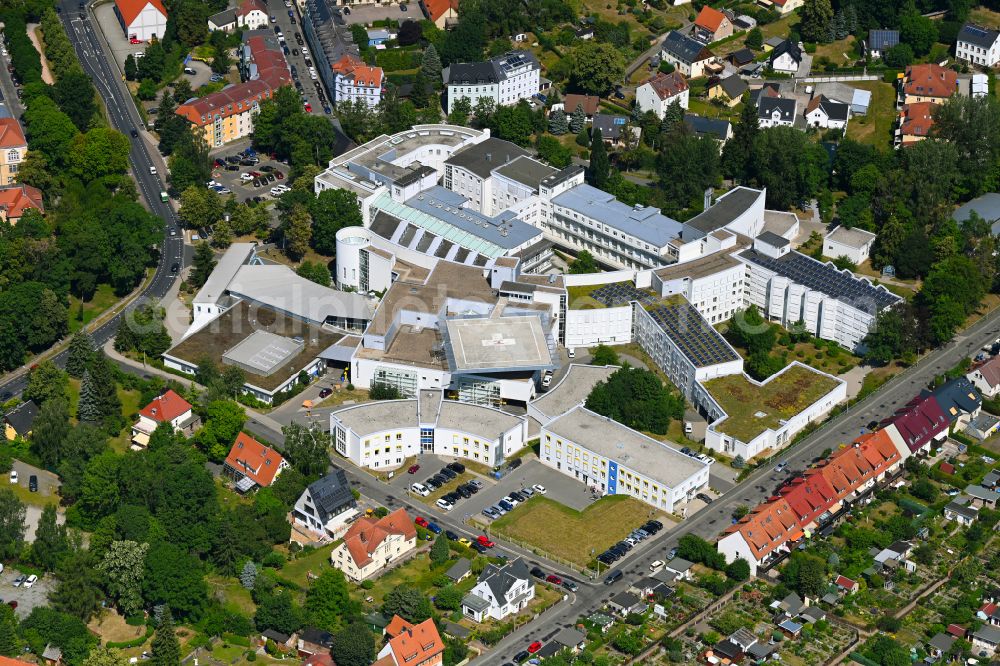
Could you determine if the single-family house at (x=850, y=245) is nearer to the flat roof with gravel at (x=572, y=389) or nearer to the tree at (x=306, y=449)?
the flat roof with gravel at (x=572, y=389)

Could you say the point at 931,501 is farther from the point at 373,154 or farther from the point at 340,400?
the point at 373,154

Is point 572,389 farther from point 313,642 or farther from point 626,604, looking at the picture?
point 313,642

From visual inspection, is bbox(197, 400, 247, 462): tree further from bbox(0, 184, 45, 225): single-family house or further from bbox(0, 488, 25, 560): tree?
bbox(0, 184, 45, 225): single-family house

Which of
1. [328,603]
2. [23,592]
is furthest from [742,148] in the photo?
[23,592]

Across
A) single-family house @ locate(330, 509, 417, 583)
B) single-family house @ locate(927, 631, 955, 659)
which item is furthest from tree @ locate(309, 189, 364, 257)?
single-family house @ locate(927, 631, 955, 659)

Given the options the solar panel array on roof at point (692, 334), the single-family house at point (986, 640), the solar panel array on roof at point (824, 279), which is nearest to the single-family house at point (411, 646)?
the single-family house at point (986, 640)

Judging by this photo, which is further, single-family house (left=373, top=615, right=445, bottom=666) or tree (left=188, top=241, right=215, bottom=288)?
tree (left=188, top=241, right=215, bottom=288)
